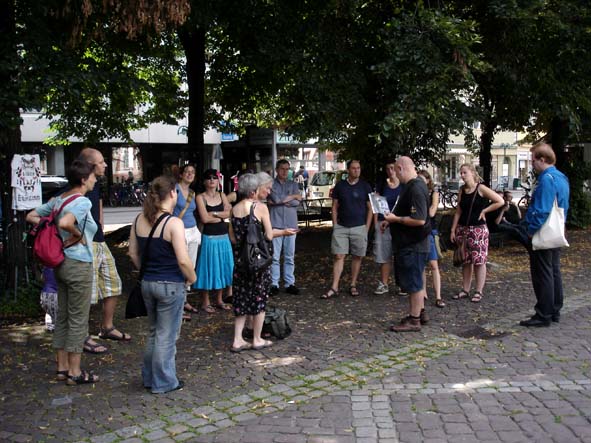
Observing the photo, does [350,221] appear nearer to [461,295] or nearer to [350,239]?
[350,239]

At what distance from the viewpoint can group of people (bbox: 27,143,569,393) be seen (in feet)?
16.4

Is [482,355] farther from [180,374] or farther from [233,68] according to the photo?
[233,68]

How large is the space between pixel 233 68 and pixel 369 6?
4.41 m

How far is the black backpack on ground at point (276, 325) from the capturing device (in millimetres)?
6578

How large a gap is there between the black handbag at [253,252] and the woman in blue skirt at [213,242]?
166 cm

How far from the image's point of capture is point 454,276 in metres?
10.3

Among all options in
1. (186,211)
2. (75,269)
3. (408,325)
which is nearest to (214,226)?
(186,211)

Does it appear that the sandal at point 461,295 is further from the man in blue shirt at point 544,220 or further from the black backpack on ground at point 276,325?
the black backpack on ground at point 276,325

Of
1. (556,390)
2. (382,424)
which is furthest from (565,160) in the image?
(382,424)

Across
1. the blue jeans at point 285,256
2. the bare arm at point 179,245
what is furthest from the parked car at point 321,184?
the bare arm at point 179,245

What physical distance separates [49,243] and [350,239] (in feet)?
15.1

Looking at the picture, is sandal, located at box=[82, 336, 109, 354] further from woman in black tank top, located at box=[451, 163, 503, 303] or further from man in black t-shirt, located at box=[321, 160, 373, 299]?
woman in black tank top, located at box=[451, 163, 503, 303]

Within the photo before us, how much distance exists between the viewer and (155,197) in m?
4.98

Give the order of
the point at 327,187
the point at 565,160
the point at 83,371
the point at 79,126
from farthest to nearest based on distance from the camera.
→ the point at 327,187, the point at 565,160, the point at 79,126, the point at 83,371
